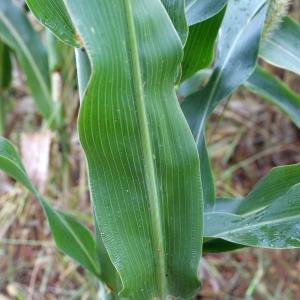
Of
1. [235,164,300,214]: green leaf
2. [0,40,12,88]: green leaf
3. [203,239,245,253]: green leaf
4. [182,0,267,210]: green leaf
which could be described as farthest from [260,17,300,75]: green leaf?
[0,40,12,88]: green leaf

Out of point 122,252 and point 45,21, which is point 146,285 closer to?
point 122,252

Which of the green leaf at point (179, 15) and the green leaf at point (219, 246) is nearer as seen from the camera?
the green leaf at point (179, 15)

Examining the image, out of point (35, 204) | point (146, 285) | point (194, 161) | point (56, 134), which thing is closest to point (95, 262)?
point (146, 285)

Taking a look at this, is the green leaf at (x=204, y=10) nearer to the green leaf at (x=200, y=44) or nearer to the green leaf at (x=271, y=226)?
the green leaf at (x=200, y=44)

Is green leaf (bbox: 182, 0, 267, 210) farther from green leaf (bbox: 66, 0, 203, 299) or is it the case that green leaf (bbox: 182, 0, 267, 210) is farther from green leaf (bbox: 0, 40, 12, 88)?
green leaf (bbox: 0, 40, 12, 88)

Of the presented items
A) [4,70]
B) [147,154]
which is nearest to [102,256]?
[147,154]

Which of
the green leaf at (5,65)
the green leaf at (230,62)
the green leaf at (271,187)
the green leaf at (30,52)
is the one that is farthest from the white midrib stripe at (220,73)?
the green leaf at (5,65)
